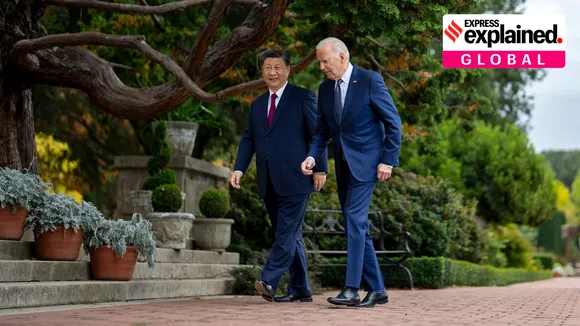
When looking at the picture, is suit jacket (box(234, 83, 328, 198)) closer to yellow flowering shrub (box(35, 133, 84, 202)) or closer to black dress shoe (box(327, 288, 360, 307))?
black dress shoe (box(327, 288, 360, 307))

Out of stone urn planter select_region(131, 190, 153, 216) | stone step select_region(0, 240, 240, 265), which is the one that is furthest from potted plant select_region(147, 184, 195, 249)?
stone urn planter select_region(131, 190, 153, 216)

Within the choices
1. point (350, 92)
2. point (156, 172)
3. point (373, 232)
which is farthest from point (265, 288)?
point (373, 232)

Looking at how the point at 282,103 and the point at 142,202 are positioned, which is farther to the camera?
the point at 142,202

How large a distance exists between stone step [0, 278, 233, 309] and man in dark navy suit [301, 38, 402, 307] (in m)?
2.20

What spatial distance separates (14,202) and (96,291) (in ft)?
3.43

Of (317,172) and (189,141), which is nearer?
(317,172)

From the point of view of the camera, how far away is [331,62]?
670 centimetres

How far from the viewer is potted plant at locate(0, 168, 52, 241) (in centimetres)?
709

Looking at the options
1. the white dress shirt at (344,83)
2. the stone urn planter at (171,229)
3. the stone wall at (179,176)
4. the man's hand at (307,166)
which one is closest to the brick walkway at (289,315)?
the man's hand at (307,166)

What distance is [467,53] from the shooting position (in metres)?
13.5

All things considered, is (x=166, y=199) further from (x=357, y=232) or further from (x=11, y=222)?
(x=357, y=232)

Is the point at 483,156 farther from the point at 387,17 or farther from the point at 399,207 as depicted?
the point at 387,17

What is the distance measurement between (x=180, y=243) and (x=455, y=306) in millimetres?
3852

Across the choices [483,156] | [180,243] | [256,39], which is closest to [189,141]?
[180,243]
